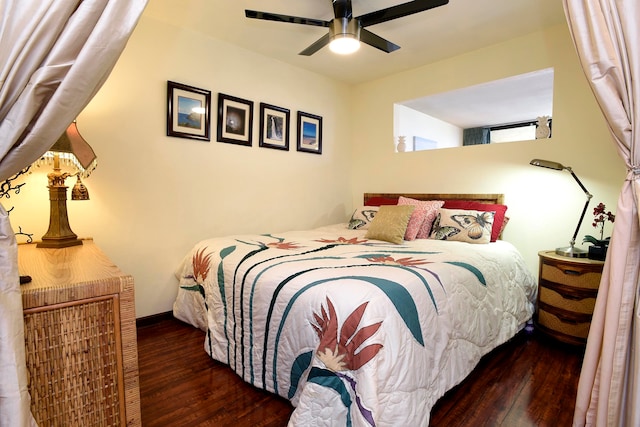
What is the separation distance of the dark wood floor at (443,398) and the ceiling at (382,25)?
8.08ft

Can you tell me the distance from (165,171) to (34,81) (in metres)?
2.03

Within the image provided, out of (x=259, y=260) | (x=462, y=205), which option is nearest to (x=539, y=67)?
(x=462, y=205)

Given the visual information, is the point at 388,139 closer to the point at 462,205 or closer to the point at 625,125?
the point at 462,205

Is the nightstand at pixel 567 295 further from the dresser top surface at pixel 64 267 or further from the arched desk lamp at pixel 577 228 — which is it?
the dresser top surface at pixel 64 267

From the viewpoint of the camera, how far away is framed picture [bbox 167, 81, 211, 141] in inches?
105

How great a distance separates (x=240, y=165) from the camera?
10.3 feet

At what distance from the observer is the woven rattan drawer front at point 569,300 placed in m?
2.17

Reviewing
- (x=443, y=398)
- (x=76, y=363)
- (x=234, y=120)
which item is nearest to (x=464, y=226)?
(x=443, y=398)

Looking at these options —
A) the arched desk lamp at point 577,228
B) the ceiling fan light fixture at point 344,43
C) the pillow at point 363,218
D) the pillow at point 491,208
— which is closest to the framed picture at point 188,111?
the ceiling fan light fixture at point 344,43

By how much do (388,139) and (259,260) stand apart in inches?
97.9

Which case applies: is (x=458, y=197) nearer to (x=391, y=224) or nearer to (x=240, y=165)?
(x=391, y=224)

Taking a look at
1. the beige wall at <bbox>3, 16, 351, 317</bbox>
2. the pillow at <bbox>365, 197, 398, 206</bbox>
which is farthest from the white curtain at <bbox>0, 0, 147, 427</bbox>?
the pillow at <bbox>365, 197, 398, 206</bbox>

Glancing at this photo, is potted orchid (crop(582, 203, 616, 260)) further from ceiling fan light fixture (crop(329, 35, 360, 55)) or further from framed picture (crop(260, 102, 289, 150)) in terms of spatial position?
framed picture (crop(260, 102, 289, 150))

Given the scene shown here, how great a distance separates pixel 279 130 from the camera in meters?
3.41
